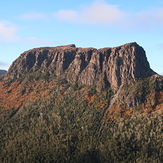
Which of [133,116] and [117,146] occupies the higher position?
[133,116]

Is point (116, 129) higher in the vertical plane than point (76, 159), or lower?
higher

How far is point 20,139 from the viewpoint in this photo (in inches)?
7510

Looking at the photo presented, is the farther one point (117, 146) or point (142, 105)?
point (142, 105)

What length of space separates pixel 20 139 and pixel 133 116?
116 m

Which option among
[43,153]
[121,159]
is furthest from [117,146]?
[43,153]

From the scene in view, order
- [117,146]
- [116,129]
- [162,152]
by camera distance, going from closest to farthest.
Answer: [162,152], [117,146], [116,129]

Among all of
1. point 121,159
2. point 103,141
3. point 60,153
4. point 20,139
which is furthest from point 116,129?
point 20,139

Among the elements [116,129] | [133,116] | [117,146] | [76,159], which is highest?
[133,116]

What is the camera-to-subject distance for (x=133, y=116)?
18825 centimetres

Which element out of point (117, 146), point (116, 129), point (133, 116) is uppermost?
point (133, 116)

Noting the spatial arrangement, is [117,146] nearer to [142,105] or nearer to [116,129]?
[116,129]

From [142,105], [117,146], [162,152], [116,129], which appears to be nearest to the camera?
[162,152]

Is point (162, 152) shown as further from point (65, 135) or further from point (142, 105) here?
point (65, 135)

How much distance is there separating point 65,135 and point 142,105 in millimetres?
85920
